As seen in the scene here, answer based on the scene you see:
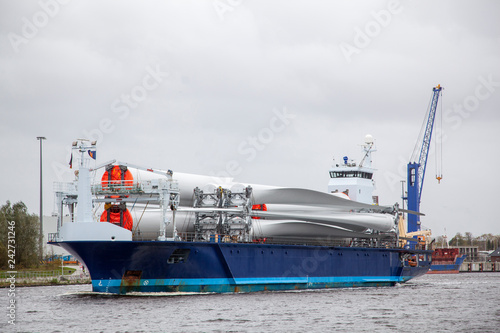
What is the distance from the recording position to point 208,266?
159 ft

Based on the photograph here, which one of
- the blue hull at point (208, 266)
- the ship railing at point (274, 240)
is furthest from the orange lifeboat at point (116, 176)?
the blue hull at point (208, 266)

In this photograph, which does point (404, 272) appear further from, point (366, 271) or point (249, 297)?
point (249, 297)

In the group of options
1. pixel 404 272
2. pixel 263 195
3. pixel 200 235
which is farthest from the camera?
pixel 404 272

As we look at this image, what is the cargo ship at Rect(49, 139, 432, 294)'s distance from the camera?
4622cm

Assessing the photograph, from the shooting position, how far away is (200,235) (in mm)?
54062

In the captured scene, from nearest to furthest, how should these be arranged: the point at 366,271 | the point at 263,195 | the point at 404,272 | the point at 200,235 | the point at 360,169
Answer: the point at 200,235, the point at 263,195, the point at 366,271, the point at 404,272, the point at 360,169

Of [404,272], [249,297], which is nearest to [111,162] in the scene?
[249,297]

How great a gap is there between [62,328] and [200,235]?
20169mm

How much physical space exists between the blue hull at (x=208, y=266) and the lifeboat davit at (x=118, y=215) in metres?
3.30

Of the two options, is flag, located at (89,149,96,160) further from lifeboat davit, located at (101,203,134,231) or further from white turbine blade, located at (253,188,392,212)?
white turbine blade, located at (253,188,392,212)

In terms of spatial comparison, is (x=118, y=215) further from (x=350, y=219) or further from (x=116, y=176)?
(x=350, y=219)

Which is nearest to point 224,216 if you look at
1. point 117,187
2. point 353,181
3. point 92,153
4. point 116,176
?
point 116,176

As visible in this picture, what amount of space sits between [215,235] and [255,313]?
1018 centimetres

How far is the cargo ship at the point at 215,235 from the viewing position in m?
46.2
